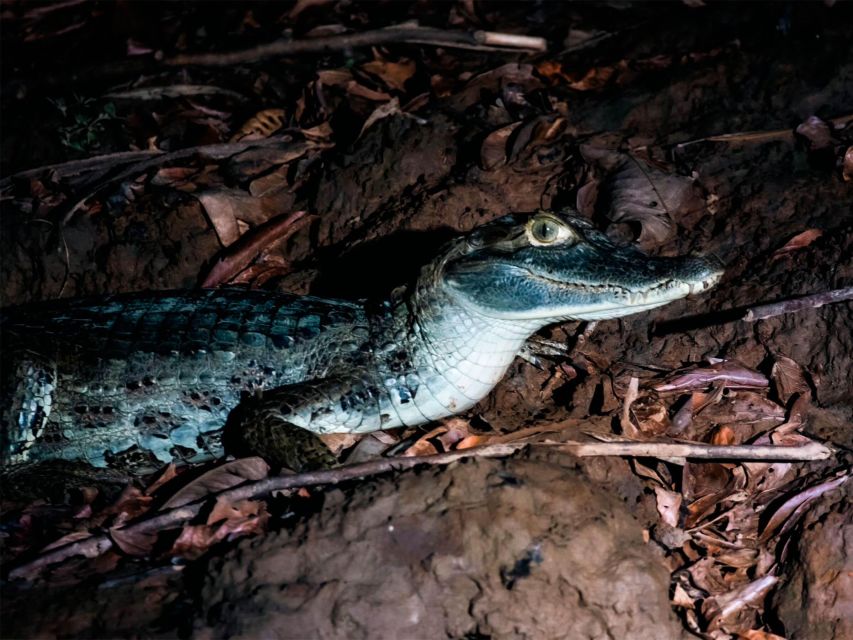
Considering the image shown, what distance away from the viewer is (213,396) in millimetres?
4277

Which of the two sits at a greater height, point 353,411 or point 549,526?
point 549,526

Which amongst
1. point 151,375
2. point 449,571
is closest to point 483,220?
point 151,375

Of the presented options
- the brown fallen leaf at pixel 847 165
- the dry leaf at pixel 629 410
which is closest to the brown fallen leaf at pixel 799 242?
the brown fallen leaf at pixel 847 165

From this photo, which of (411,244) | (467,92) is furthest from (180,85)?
(411,244)

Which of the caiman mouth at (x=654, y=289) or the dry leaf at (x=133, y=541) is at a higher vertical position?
the caiman mouth at (x=654, y=289)

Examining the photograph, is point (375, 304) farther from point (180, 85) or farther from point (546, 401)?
point (180, 85)

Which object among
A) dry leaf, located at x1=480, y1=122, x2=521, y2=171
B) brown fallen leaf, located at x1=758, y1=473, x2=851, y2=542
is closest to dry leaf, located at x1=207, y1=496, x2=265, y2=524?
brown fallen leaf, located at x1=758, y1=473, x2=851, y2=542

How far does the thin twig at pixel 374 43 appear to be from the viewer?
6.61 metres

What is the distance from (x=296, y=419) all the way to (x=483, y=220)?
1748mm

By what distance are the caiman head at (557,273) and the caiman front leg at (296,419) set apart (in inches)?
28.3

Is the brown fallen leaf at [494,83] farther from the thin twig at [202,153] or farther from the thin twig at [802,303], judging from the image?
the thin twig at [802,303]

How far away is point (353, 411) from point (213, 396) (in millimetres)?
713

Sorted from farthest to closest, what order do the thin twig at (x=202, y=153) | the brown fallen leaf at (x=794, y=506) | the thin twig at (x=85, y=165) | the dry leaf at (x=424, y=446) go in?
1. the thin twig at (x=85, y=165)
2. the thin twig at (x=202, y=153)
3. the dry leaf at (x=424, y=446)
4. the brown fallen leaf at (x=794, y=506)

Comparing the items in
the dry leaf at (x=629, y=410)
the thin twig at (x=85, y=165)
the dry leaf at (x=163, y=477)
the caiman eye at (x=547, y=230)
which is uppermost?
the caiman eye at (x=547, y=230)
